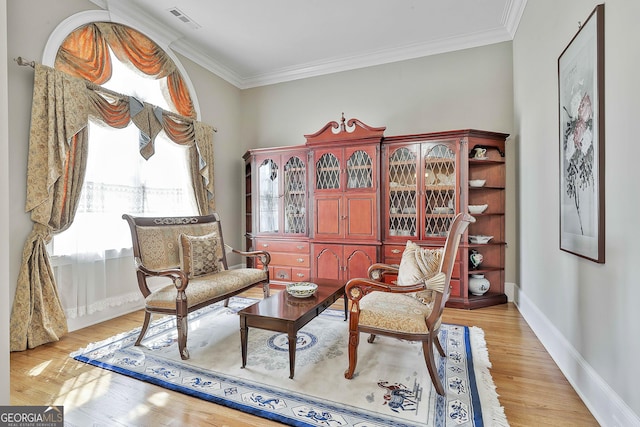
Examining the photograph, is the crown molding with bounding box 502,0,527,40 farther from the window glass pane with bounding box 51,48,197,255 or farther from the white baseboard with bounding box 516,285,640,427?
the window glass pane with bounding box 51,48,197,255

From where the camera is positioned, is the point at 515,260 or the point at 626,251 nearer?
the point at 626,251

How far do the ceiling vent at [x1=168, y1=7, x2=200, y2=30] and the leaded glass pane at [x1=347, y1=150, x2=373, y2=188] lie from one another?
7.96ft

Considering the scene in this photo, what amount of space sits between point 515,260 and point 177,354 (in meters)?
3.75

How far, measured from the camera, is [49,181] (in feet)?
8.64

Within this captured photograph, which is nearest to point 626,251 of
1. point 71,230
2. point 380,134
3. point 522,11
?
point 380,134

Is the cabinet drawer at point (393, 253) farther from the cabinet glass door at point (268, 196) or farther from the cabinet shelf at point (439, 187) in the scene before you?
the cabinet glass door at point (268, 196)

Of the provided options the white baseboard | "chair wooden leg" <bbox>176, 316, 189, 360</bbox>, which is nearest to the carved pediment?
the white baseboard

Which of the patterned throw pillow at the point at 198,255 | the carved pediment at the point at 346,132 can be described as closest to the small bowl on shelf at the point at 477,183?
the carved pediment at the point at 346,132

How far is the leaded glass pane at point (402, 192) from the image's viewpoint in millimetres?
3867

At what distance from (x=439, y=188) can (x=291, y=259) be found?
2174mm

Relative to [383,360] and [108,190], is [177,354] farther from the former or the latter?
[108,190]

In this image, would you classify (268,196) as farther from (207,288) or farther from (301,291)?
(301,291)

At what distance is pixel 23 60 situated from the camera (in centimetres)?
250

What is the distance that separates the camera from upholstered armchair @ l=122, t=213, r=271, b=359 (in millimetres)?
2467
